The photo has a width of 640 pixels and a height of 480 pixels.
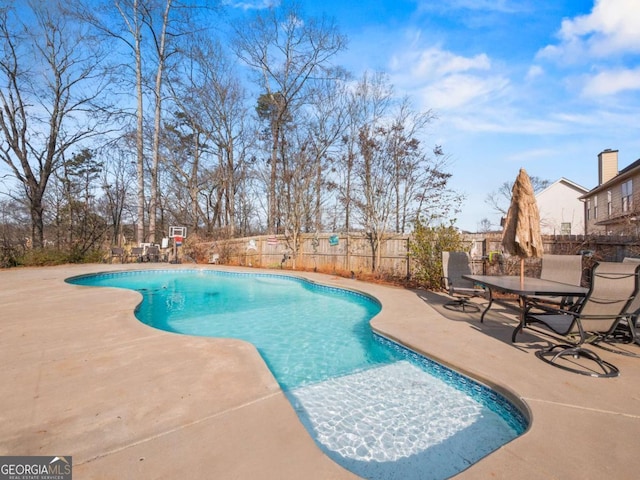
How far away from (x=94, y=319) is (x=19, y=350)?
4.00ft

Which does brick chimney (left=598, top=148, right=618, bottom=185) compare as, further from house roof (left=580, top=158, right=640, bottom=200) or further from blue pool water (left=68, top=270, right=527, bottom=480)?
blue pool water (left=68, top=270, right=527, bottom=480)

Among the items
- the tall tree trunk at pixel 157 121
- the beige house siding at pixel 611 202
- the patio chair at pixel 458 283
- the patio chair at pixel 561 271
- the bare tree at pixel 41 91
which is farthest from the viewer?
the tall tree trunk at pixel 157 121

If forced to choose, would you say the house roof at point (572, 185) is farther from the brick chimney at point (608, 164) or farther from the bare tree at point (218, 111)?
the bare tree at point (218, 111)

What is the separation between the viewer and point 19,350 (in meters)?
3.19

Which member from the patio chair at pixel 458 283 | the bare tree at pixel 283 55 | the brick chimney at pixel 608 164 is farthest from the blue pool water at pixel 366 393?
the brick chimney at pixel 608 164

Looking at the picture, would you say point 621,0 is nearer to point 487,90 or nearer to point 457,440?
point 487,90

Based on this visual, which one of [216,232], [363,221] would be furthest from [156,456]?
[216,232]

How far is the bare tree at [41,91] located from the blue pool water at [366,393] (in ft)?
43.1

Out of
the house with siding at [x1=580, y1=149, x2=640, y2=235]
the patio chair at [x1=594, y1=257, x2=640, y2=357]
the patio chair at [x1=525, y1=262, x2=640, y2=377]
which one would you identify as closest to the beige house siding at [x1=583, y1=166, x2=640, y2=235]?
the house with siding at [x1=580, y1=149, x2=640, y2=235]

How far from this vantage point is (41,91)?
Answer: 46.3ft

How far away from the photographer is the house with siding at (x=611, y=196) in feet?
43.2

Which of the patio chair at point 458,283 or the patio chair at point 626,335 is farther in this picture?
the patio chair at point 458,283

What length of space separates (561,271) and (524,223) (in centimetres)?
135

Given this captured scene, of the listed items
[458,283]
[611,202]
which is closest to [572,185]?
[611,202]
